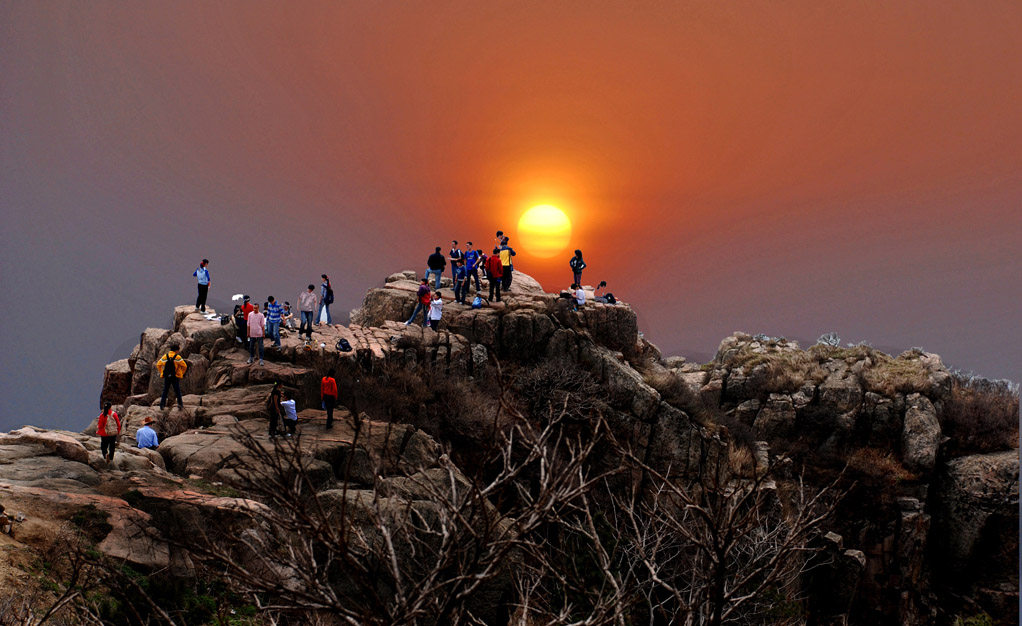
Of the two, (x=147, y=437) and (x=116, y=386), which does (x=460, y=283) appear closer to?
(x=116, y=386)

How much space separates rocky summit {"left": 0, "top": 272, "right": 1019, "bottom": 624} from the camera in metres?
14.1

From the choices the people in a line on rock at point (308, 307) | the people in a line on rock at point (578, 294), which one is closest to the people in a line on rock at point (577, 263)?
the people in a line on rock at point (578, 294)

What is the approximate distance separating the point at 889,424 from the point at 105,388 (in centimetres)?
3588

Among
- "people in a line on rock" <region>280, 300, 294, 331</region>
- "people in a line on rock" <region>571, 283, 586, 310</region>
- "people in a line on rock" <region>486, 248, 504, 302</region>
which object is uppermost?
"people in a line on rock" <region>486, 248, 504, 302</region>

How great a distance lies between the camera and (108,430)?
1534cm

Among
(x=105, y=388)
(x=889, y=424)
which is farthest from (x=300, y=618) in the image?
(x=889, y=424)

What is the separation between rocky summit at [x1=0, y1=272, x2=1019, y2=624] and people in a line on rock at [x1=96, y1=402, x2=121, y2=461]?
246 mm

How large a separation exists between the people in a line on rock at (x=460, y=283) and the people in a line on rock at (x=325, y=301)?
6222 mm

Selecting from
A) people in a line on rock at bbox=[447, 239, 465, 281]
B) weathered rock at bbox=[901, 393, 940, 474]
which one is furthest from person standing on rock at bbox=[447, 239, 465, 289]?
weathered rock at bbox=[901, 393, 940, 474]

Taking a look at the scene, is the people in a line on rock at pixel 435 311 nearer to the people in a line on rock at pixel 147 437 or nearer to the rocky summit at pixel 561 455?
the rocky summit at pixel 561 455

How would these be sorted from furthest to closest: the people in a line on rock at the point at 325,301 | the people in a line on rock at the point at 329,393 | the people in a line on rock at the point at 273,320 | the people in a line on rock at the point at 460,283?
the people in a line on rock at the point at 460,283
the people in a line on rock at the point at 325,301
the people in a line on rock at the point at 273,320
the people in a line on rock at the point at 329,393

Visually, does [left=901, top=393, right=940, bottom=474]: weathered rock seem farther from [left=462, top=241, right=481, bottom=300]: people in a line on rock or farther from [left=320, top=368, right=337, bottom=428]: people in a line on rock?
[left=320, top=368, right=337, bottom=428]: people in a line on rock

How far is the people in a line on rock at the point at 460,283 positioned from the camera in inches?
1251

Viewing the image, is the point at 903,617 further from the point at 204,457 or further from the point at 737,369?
the point at 204,457
